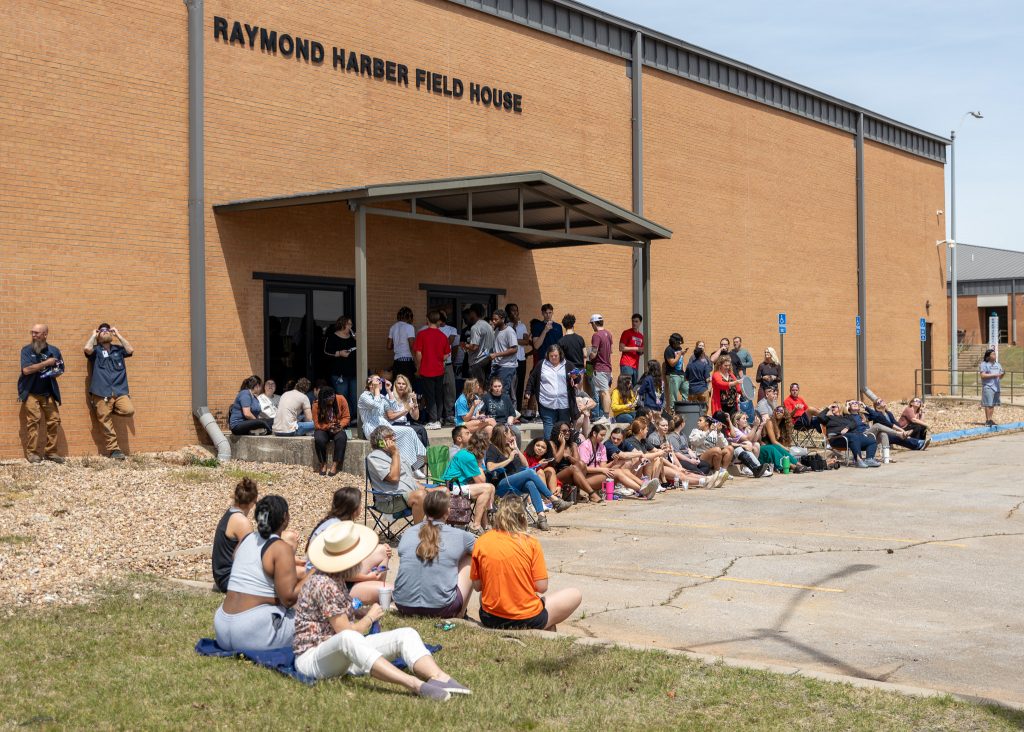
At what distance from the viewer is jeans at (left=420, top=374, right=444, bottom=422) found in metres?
17.7

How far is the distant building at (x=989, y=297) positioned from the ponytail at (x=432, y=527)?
7025 centimetres

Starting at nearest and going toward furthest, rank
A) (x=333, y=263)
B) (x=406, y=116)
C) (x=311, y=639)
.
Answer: (x=311, y=639) < (x=333, y=263) < (x=406, y=116)

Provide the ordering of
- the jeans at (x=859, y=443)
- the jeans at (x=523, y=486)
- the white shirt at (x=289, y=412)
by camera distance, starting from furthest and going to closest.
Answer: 1. the jeans at (x=859, y=443)
2. the white shirt at (x=289, y=412)
3. the jeans at (x=523, y=486)

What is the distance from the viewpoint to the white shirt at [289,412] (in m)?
16.4

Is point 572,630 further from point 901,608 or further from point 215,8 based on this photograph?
point 215,8

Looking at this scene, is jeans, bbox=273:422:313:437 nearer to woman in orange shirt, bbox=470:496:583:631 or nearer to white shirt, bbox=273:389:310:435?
white shirt, bbox=273:389:310:435

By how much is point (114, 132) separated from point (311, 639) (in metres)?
11.5

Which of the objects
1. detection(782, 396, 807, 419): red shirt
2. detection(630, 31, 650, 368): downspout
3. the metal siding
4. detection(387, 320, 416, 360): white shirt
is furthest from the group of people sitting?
detection(630, 31, 650, 368): downspout

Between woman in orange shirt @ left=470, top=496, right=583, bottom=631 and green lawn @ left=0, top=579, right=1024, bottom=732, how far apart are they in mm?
305

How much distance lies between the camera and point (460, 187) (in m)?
16.6

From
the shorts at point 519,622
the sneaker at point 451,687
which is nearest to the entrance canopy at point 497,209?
the shorts at point 519,622

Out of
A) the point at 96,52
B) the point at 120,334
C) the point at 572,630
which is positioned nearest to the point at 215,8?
the point at 96,52

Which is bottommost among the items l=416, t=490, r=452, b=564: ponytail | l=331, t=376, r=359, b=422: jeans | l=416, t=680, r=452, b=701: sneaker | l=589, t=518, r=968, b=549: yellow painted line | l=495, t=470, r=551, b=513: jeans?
l=589, t=518, r=968, b=549: yellow painted line

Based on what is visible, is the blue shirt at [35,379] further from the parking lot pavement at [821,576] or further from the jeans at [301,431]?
the parking lot pavement at [821,576]
